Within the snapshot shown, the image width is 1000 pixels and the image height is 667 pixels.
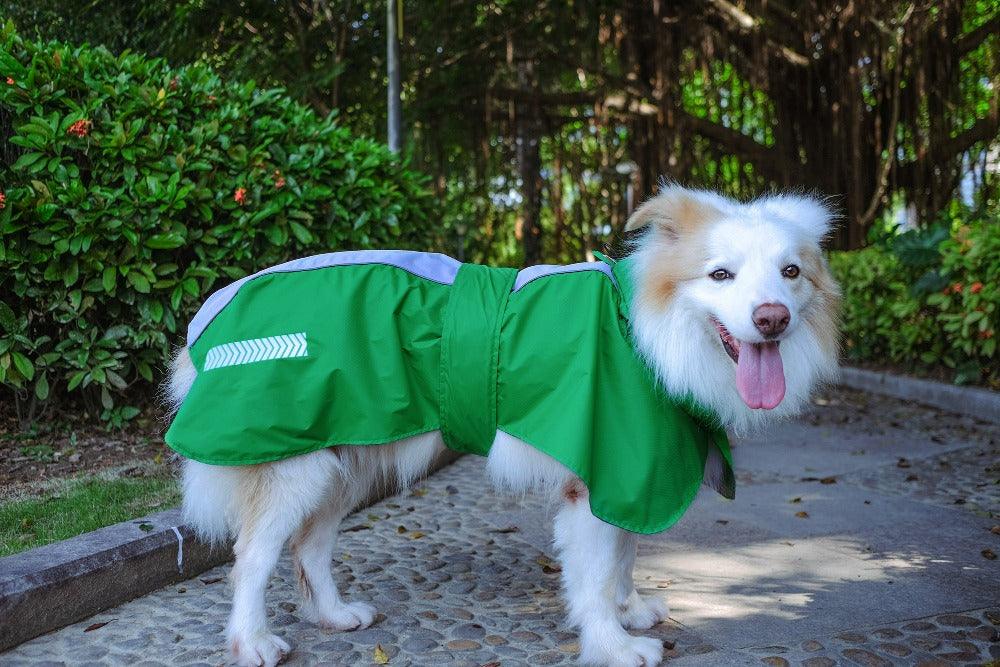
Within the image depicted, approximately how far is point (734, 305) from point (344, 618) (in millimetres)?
1792

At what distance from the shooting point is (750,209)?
9.53ft

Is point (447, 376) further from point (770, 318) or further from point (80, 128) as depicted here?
point (80, 128)

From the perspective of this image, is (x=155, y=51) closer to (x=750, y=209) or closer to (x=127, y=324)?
(x=127, y=324)

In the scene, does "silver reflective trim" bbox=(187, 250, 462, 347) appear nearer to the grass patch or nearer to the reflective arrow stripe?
the reflective arrow stripe

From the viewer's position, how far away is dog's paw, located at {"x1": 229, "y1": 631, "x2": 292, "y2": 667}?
107 inches

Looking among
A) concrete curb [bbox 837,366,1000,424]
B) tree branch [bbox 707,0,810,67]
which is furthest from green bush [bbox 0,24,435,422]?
tree branch [bbox 707,0,810,67]

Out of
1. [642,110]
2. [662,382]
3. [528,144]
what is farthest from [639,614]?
[528,144]

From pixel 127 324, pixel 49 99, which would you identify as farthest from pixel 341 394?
pixel 49 99

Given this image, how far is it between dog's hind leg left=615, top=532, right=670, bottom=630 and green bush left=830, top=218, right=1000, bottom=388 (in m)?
4.49

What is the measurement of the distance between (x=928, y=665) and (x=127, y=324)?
14.2 feet

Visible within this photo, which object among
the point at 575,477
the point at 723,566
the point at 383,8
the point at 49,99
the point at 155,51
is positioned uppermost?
the point at 383,8

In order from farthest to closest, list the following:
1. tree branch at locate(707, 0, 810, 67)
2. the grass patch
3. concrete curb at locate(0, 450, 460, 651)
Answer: tree branch at locate(707, 0, 810, 67)
the grass patch
concrete curb at locate(0, 450, 460, 651)

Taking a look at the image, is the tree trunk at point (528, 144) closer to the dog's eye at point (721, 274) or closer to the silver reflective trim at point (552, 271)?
the silver reflective trim at point (552, 271)

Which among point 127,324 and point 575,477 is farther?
point 127,324
